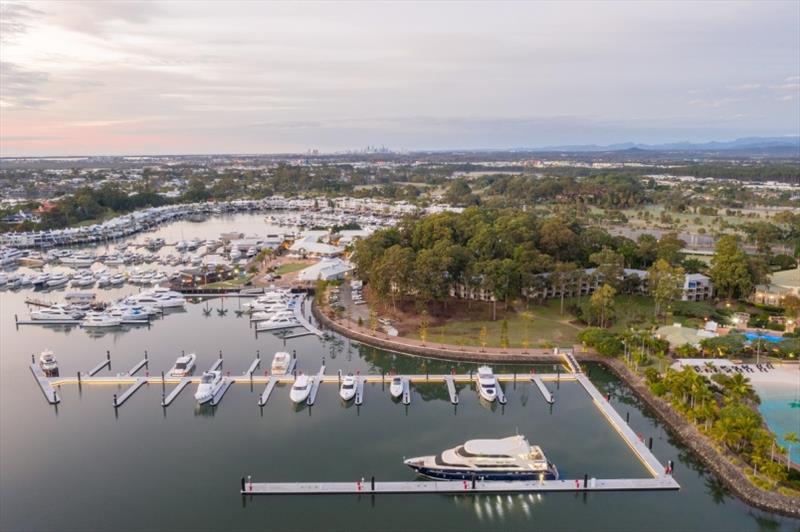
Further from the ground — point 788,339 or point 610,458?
point 788,339

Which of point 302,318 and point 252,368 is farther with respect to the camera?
point 302,318

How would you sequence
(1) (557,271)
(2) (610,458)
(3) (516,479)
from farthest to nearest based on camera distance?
(1) (557,271) < (2) (610,458) < (3) (516,479)

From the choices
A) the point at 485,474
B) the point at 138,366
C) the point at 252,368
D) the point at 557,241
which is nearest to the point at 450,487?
the point at 485,474

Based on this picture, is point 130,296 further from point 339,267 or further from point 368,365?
point 368,365

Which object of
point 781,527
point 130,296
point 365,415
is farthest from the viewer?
point 130,296

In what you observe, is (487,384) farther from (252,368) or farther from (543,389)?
(252,368)

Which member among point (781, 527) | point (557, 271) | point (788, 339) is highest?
point (557, 271)

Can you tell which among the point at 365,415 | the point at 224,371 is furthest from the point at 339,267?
the point at 365,415
